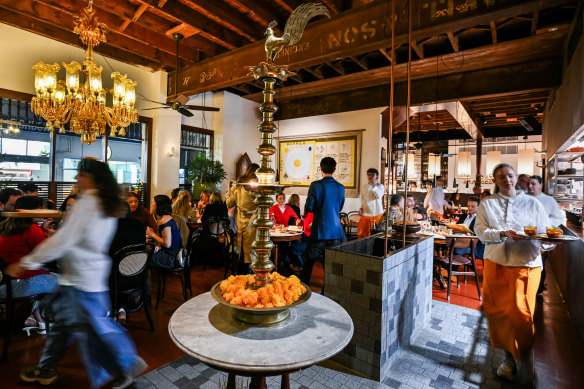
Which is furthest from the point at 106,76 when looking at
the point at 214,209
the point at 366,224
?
the point at 366,224

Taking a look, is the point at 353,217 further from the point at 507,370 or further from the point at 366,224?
the point at 507,370

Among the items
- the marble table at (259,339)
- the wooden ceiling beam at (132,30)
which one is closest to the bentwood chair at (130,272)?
the marble table at (259,339)

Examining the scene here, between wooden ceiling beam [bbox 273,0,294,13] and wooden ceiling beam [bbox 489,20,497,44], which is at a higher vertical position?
wooden ceiling beam [bbox 273,0,294,13]

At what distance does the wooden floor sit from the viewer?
2.42 m

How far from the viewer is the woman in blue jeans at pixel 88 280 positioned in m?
1.92

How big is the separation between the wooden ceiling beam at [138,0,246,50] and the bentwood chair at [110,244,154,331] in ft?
10.9

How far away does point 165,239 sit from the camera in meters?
3.67

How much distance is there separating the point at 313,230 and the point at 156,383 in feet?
7.10

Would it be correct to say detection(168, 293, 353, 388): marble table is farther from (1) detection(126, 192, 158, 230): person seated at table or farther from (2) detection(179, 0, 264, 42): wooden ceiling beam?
(2) detection(179, 0, 264, 42): wooden ceiling beam

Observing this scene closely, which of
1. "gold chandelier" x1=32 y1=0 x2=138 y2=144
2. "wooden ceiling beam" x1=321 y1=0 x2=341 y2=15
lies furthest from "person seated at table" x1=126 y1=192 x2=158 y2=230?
"wooden ceiling beam" x1=321 y1=0 x2=341 y2=15

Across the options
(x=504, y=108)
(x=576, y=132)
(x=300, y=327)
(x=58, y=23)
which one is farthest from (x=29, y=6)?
(x=504, y=108)

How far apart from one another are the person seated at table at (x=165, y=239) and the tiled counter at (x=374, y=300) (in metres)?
2.08

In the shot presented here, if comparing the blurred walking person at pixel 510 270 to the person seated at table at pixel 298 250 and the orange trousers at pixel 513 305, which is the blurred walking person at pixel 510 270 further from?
the person seated at table at pixel 298 250

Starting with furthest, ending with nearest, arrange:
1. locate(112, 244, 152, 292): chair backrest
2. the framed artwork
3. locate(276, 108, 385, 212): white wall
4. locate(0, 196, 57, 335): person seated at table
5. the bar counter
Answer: the framed artwork < locate(276, 108, 385, 212): white wall < the bar counter < locate(112, 244, 152, 292): chair backrest < locate(0, 196, 57, 335): person seated at table
